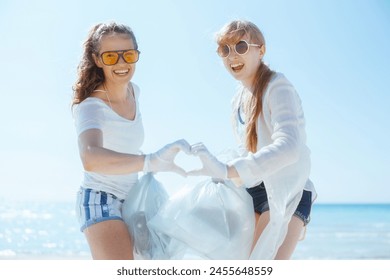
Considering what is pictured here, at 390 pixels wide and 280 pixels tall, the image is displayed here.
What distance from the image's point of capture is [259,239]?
7.44ft

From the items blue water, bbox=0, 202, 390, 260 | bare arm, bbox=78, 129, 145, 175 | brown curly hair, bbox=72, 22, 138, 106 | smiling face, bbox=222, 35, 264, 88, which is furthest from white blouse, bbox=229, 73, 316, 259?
blue water, bbox=0, 202, 390, 260

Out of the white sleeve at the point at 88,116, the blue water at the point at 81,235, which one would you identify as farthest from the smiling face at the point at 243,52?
the blue water at the point at 81,235

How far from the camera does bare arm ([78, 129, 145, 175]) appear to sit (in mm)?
2172

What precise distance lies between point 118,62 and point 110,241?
699 mm

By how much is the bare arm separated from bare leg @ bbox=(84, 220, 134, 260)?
0.75 feet

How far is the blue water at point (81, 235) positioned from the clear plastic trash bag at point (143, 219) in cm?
470

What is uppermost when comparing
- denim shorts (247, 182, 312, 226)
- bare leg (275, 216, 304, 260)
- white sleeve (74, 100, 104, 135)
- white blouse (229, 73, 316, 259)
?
white sleeve (74, 100, 104, 135)

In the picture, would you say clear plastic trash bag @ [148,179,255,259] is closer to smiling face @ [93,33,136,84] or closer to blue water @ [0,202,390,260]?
smiling face @ [93,33,136,84]

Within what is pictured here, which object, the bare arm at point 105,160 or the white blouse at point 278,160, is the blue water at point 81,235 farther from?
the white blouse at point 278,160

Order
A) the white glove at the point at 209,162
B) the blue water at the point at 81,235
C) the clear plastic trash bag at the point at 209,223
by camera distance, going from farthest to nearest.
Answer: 1. the blue water at the point at 81,235
2. the clear plastic trash bag at the point at 209,223
3. the white glove at the point at 209,162

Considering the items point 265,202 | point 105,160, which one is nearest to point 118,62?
point 105,160

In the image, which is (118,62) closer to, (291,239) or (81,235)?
(291,239)

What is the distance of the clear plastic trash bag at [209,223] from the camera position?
2357mm
